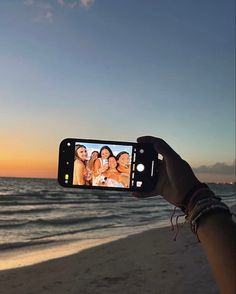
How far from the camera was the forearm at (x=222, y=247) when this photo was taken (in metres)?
1.26

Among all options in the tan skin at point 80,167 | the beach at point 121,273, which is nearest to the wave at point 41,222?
the beach at point 121,273

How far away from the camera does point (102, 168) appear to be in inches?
86.0

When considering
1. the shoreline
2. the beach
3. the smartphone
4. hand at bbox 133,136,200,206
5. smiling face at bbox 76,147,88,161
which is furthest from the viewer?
the shoreline

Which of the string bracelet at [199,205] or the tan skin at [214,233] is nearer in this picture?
the tan skin at [214,233]

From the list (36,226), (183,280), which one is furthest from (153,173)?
(36,226)

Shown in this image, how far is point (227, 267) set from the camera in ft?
4.15

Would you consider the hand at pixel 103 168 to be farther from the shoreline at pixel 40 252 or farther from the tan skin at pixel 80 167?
the shoreline at pixel 40 252

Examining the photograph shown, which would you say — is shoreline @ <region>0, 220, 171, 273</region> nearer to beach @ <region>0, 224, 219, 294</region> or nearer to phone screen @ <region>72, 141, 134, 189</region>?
beach @ <region>0, 224, 219, 294</region>

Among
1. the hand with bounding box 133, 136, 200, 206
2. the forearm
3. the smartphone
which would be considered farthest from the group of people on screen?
the forearm

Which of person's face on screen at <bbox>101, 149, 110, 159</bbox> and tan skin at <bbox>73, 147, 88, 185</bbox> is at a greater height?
person's face on screen at <bbox>101, 149, 110, 159</bbox>

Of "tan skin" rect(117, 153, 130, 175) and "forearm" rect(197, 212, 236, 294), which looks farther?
"tan skin" rect(117, 153, 130, 175)

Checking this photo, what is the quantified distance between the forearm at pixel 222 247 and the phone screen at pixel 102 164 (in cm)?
76

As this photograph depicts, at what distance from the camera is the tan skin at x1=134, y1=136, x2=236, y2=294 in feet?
4.16

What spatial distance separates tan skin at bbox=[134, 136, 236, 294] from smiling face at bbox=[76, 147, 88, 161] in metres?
0.58
